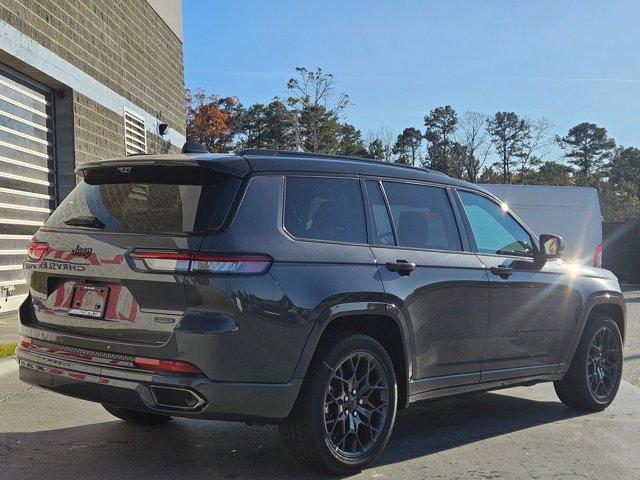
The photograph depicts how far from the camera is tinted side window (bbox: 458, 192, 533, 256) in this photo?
5.40 metres

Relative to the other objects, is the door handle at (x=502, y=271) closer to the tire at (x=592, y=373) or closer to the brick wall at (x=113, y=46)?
the tire at (x=592, y=373)

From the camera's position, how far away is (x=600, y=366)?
247 inches

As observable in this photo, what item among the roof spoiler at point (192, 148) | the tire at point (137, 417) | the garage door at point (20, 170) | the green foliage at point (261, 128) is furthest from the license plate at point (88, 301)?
the green foliage at point (261, 128)

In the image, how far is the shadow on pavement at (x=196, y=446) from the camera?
4281 millimetres

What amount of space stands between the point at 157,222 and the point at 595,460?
10.7ft

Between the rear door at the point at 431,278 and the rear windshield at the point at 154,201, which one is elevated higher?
the rear windshield at the point at 154,201

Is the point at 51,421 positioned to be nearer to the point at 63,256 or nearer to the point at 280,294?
the point at 63,256

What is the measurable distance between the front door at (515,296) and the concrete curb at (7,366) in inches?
184

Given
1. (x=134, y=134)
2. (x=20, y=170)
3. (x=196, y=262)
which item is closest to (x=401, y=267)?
(x=196, y=262)

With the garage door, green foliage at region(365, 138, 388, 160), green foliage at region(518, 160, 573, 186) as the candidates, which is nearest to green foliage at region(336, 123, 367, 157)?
green foliage at region(365, 138, 388, 160)

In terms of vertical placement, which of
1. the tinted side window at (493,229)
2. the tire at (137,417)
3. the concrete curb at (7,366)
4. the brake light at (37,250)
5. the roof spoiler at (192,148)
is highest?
the roof spoiler at (192,148)

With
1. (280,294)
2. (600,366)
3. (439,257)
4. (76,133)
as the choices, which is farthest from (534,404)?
(76,133)

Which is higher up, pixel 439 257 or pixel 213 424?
pixel 439 257

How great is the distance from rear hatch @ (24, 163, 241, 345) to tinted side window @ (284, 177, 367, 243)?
0.41 meters
